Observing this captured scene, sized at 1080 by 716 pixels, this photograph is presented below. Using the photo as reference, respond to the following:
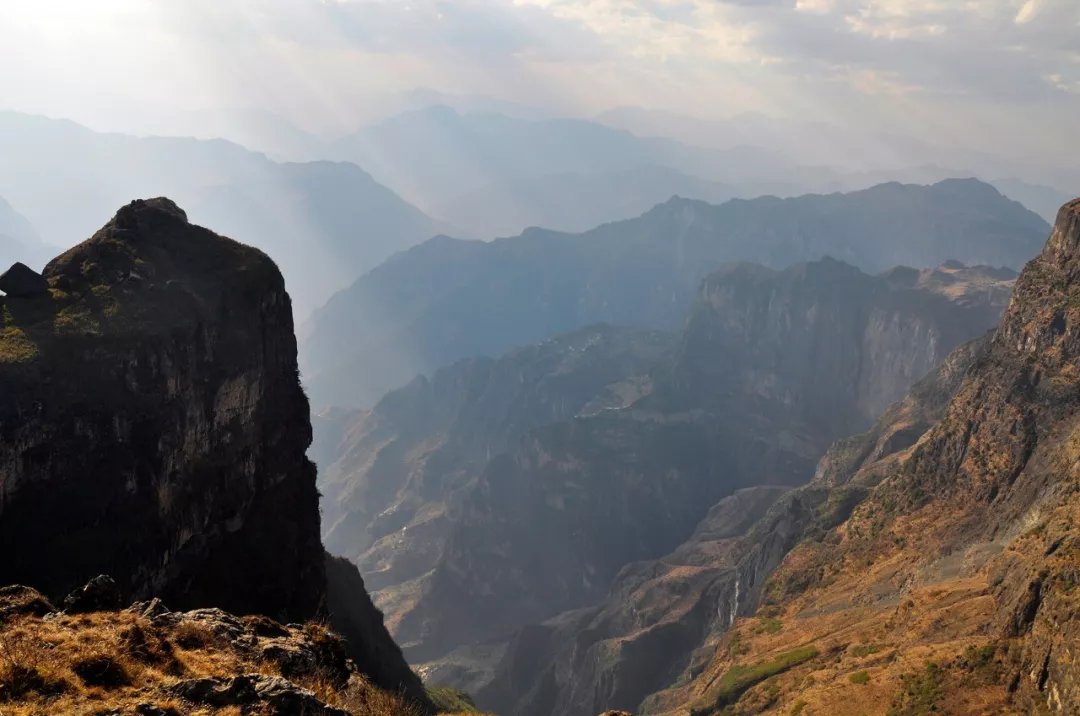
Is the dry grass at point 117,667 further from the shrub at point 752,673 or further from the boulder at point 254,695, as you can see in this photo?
the shrub at point 752,673

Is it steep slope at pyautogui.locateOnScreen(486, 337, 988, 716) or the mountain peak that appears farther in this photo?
steep slope at pyautogui.locateOnScreen(486, 337, 988, 716)

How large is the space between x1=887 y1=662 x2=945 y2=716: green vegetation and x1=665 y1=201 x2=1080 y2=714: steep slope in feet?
0.47

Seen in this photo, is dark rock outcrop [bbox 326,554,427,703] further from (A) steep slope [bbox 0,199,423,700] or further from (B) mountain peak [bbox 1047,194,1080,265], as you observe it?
(B) mountain peak [bbox 1047,194,1080,265]

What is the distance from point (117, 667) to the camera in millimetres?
17391

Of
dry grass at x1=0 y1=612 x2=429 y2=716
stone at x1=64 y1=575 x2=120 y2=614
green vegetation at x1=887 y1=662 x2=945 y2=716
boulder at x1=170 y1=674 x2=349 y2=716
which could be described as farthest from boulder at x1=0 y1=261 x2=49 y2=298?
green vegetation at x1=887 y1=662 x2=945 y2=716

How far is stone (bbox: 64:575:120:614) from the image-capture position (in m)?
22.6

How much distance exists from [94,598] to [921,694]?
49.4 meters

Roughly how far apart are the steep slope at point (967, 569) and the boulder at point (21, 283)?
6451 centimetres

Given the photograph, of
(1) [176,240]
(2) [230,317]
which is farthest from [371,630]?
(1) [176,240]

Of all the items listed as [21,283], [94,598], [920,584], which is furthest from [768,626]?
[21,283]

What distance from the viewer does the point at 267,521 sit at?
189 feet

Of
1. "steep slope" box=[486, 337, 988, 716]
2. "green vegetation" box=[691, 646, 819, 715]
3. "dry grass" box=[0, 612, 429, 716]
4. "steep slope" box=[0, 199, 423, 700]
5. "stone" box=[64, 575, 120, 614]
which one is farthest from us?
"steep slope" box=[486, 337, 988, 716]

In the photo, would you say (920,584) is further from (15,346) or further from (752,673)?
(15,346)

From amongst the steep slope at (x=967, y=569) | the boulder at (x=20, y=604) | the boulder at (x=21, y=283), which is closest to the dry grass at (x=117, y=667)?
the boulder at (x=20, y=604)
